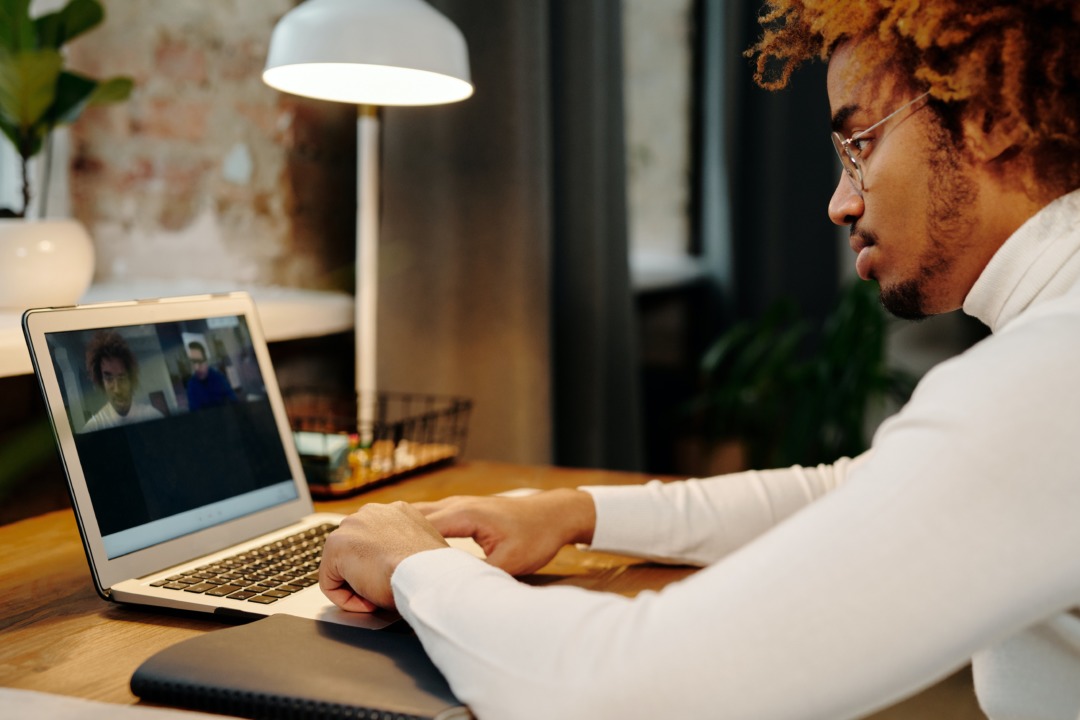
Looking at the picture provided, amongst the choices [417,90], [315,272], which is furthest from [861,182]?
[315,272]

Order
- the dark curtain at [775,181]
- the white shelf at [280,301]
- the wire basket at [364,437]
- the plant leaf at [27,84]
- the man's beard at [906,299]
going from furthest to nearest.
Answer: the dark curtain at [775,181] < the white shelf at [280,301] < the wire basket at [364,437] < the plant leaf at [27,84] < the man's beard at [906,299]

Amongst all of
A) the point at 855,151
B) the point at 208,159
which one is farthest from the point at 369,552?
the point at 208,159

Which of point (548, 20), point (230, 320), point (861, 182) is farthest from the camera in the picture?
point (548, 20)

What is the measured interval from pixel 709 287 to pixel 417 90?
2.08 meters

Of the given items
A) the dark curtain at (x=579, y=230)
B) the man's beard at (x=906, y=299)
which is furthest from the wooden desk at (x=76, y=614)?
the dark curtain at (x=579, y=230)

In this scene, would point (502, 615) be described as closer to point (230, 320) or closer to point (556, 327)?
point (230, 320)

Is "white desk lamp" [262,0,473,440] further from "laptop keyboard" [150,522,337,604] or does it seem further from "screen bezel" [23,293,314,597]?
"laptop keyboard" [150,522,337,604]

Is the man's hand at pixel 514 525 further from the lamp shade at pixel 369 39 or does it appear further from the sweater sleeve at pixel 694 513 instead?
the lamp shade at pixel 369 39

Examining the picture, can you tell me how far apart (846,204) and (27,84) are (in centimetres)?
89

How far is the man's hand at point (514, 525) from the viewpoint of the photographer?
96 centimetres

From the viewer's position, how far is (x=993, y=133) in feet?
2.34

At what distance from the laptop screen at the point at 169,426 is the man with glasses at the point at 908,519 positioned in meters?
0.21

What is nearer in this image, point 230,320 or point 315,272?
point 230,320

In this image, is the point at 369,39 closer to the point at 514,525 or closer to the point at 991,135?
the point at 514,525
